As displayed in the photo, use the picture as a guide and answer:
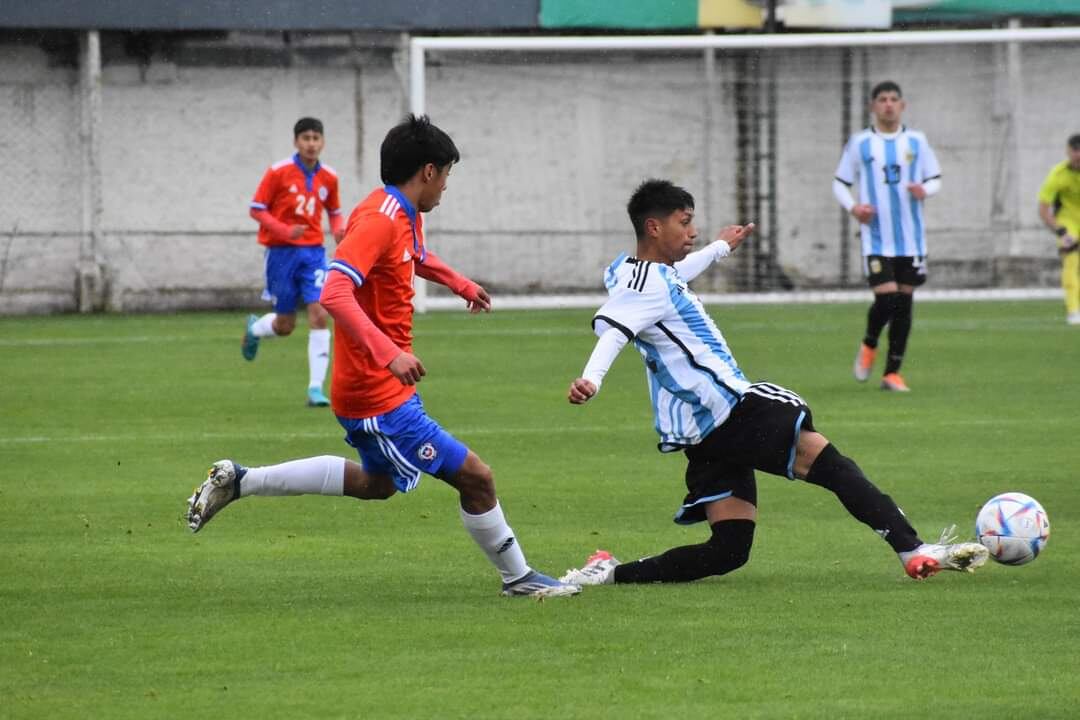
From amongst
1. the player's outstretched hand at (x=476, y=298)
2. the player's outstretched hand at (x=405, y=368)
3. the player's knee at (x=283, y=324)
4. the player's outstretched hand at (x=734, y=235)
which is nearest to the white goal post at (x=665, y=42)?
the player's knee at (x=283, y=324)

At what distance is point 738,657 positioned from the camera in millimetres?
5625

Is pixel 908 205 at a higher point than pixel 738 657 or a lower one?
higher

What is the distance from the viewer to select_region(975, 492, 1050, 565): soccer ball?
6.79m

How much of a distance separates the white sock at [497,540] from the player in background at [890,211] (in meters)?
7.54

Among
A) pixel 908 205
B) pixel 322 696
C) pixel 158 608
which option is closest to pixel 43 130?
pixel 908 205

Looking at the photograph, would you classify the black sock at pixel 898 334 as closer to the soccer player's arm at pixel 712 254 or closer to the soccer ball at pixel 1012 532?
the soccer player's arm at pixel 712 254

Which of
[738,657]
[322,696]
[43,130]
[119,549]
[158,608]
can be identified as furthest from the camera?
[43,130]

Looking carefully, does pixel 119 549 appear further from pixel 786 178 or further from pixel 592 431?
pixel 786 178

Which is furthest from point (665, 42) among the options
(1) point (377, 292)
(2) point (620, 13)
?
(1) point (377, 292)

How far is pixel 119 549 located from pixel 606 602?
2237 mm

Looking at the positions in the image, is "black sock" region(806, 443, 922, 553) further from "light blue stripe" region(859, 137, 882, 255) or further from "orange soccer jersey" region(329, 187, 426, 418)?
"light blue stripe" region(859, 137, 882, 255)

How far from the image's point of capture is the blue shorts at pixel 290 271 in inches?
545

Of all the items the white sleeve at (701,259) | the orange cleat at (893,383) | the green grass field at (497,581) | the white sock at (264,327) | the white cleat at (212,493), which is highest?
the white sleeve at (701,259)

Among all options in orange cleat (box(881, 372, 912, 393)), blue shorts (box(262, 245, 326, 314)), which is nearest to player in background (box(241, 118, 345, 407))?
blue shorts (box(262, 245, 326, 314))
